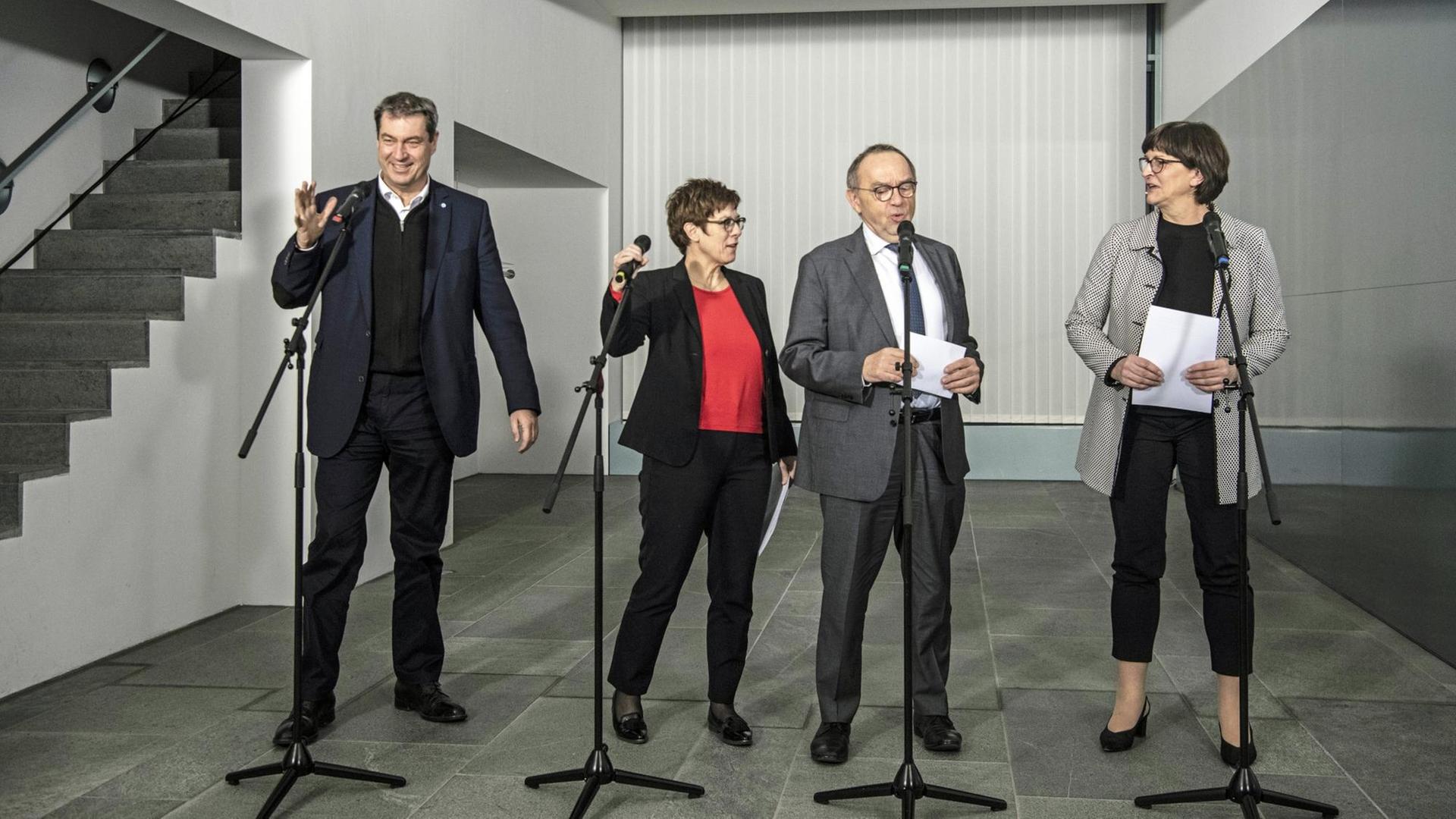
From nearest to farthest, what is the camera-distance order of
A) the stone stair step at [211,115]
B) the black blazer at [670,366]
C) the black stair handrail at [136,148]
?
1. the black blazer at [670,366]
2. the black stair handrail at [136,148]
3. the stone stair step at [211,115]

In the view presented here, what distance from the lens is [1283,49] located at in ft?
22.7

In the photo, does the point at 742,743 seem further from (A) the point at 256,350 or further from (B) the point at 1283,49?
(B) the point at 1283,49

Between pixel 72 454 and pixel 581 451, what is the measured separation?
6176mm

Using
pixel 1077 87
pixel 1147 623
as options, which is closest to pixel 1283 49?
pixel 1077 87

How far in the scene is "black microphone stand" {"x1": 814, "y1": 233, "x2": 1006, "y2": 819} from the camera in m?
2.98

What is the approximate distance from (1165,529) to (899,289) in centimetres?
95

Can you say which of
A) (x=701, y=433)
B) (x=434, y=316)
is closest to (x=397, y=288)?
(x=434, y=316)

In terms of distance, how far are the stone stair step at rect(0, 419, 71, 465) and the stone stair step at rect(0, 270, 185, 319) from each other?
0.77 metres

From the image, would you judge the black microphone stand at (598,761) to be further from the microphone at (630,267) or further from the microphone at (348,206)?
the microphone at (348,206)

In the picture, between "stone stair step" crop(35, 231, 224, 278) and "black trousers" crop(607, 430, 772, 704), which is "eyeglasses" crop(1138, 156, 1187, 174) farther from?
"stone stair step" crop(35, 231, 224, 278)

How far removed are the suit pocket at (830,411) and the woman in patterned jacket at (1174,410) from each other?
2.11 ft

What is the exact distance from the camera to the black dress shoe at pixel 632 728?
3754mm

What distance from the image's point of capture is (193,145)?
6.61 metres

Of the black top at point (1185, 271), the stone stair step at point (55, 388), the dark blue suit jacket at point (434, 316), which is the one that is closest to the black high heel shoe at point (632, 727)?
the dark blue suit jacket at point (434, 316)
